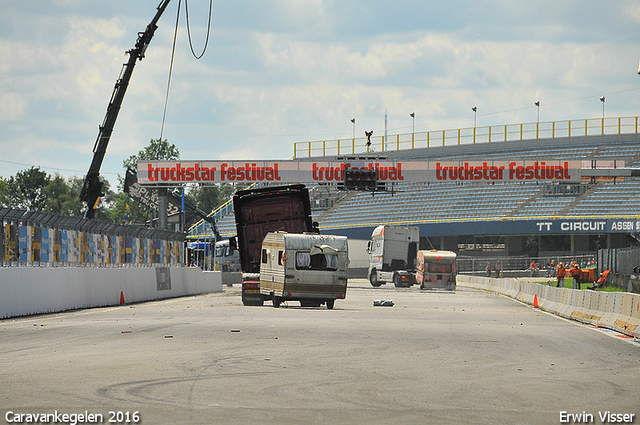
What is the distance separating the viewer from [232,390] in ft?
28.7

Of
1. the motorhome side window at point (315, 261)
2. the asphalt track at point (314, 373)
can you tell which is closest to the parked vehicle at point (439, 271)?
the motorhome side window at point (315, 261)

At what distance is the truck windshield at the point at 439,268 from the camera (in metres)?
50.3

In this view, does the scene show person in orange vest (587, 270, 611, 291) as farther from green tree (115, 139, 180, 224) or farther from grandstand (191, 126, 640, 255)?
green tree (115, 139, 180, 224)

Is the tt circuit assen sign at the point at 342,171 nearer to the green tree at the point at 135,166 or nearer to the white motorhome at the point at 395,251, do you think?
the white motorhome at the point at 395,251

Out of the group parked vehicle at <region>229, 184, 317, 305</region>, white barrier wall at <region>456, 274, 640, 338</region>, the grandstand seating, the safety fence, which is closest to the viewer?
white barrier wall at <region>456, 274, 640, 338</region>

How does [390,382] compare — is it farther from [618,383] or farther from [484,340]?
[484,340]

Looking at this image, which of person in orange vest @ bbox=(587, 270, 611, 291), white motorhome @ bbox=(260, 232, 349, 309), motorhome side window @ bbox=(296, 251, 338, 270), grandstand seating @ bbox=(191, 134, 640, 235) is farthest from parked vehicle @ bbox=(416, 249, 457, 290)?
motorhome side window @ bbox=(296, 251, 338, 270)

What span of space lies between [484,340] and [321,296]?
11.6 m

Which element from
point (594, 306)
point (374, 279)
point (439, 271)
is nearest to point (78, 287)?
point (594, 306)

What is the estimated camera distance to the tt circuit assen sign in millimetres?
51344

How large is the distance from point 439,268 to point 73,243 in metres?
29.1

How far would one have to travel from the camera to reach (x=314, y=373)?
10.2 meters

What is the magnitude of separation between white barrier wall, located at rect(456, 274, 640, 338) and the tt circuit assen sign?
58.4 ft

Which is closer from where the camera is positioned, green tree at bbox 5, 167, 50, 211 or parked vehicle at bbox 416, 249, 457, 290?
parked vehicle at bbox 416, 249, 457, 290
